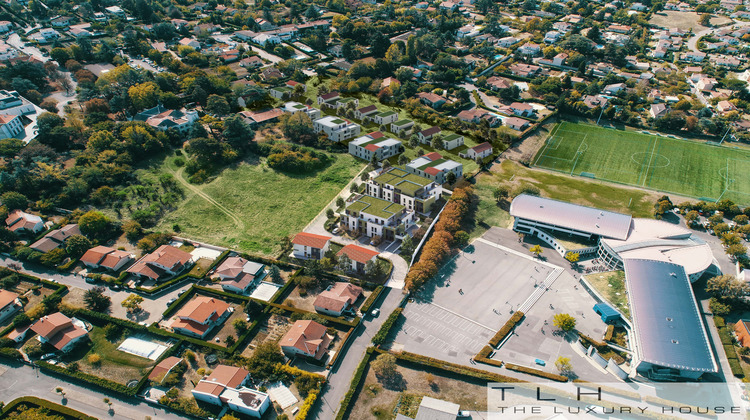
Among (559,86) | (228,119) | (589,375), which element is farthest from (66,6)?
(589,375)

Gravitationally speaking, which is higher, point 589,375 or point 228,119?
point 228,119

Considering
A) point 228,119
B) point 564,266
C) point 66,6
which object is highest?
point 66,6

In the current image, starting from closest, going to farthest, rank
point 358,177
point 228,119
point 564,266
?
point 564,266, point 358,177, point 228,119

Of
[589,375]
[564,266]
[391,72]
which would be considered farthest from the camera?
[391,72]

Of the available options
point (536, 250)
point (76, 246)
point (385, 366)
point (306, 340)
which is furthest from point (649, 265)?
point (76, 246)

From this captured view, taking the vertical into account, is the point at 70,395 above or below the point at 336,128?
below

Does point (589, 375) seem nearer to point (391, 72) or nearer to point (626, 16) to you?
point (391, 72)

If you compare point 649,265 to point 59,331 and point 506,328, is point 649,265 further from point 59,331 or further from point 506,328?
point 59,331
